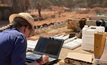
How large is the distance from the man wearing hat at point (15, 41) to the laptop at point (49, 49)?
633 mm

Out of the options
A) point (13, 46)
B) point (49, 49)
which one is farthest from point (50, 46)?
point (13, 46)

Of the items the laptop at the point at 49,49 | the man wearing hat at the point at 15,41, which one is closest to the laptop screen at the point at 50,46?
the laptop at the point at 49,49

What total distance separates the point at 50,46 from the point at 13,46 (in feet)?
2.84

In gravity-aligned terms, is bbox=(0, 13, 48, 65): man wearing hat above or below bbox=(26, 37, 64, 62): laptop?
above

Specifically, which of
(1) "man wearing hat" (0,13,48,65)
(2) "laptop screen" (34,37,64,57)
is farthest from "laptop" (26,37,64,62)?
(1) "man wearing hat" (0,13,48,65)

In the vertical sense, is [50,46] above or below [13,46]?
below

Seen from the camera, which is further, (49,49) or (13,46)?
(49,49)

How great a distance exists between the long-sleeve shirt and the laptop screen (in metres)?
0.78

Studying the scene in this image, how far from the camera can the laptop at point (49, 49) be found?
8.88 ft

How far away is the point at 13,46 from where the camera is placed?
1.97m

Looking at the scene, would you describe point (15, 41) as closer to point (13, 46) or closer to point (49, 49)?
point (13, 46)

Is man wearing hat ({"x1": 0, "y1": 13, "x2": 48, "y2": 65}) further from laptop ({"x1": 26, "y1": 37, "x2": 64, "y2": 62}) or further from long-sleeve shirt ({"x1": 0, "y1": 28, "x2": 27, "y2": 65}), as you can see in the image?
laptop ({"x1": 26, "y1": 37, "x2": 64, "y2": 62})

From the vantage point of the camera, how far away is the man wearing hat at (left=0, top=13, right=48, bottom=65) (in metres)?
1.96

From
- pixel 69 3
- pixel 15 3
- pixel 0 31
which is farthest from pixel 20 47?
pixel 69 3
